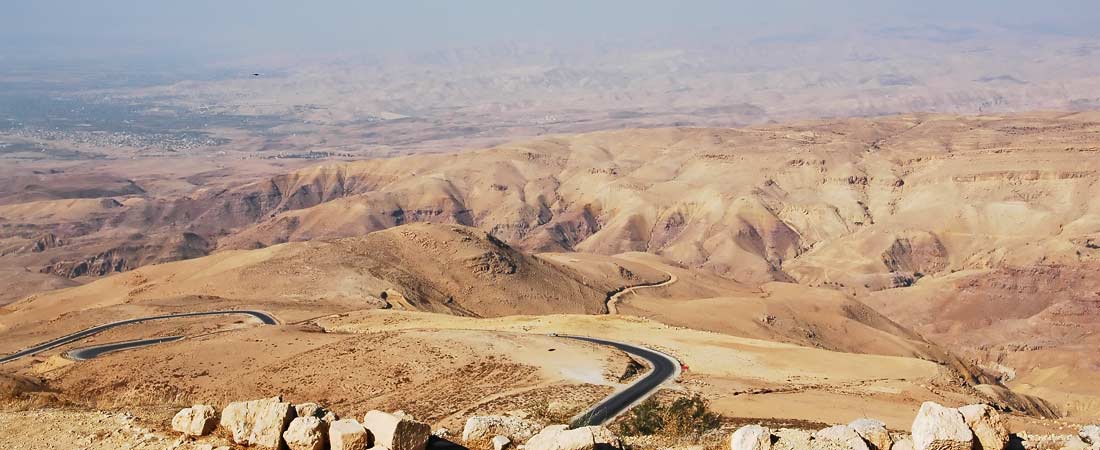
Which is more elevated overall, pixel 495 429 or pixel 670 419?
pixel 495 429

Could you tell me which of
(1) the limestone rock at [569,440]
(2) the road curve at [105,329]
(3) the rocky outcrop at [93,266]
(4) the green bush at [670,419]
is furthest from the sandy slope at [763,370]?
(3) the rocky outcrop at [93,266]

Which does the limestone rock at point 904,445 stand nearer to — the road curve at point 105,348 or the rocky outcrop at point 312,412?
the rocky outcrop at point 312,412

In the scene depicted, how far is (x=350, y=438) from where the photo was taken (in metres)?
15.8

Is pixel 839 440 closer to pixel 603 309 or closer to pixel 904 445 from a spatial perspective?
pixel 904 445

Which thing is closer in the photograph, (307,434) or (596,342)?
(307,434)

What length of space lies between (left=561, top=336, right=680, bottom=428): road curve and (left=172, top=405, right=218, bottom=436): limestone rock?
10729 mm

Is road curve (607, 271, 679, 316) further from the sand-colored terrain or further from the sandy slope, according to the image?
the sandy slope

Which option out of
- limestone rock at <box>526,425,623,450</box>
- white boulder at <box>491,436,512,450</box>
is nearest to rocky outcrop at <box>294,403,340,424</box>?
white boulder at <box>491,436,512,450</box>

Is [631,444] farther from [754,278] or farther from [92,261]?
[92,261]

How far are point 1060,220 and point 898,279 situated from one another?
92.3ft

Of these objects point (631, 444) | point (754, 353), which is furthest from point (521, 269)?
point (631, 444)

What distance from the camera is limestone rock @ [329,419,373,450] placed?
15.8m

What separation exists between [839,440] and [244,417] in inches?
399

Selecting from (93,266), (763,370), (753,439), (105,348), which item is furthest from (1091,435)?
(93,266)
